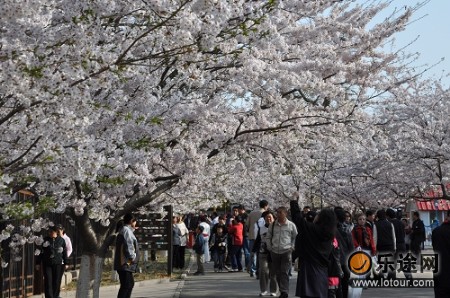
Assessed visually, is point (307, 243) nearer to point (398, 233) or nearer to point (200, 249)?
point (398, 233)

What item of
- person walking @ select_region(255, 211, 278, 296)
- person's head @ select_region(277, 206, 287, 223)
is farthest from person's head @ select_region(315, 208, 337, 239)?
person walking @ select_region(255, 211, 278, 296)

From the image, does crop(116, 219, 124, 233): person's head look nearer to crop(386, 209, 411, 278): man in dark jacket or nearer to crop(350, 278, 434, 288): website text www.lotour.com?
crop(350, 278, 434, 288): website text www.lotour.com

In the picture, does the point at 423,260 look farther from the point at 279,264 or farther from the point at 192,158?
the point at 192,158

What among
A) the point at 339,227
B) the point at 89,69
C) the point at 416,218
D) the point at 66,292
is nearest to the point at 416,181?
the point at 416,218

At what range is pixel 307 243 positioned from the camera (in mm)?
10188

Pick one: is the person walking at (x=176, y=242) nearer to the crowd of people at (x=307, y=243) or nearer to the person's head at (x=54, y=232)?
the crowd of people at (x=307, y=243)

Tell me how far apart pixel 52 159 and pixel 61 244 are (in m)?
9.35

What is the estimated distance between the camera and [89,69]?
7.43 m

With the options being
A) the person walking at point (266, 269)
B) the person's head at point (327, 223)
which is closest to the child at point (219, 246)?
the person walking at point (266, 269)

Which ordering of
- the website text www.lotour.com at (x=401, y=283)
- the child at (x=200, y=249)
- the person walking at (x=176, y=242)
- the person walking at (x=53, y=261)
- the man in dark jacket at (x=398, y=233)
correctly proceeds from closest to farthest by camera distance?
the person walking at (x=53, y=261) < the website text www.lotour.com at (x=401, y=283) < the man in dark jacket at (x=398, y=233) < the child at (x=200, y=249) < the person walking at (x=176, y=242)

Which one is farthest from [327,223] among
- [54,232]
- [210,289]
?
[210,289]

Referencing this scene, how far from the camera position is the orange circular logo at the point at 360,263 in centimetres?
1373

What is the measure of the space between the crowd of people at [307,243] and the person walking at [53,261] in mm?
4063

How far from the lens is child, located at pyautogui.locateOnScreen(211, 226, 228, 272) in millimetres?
26406
